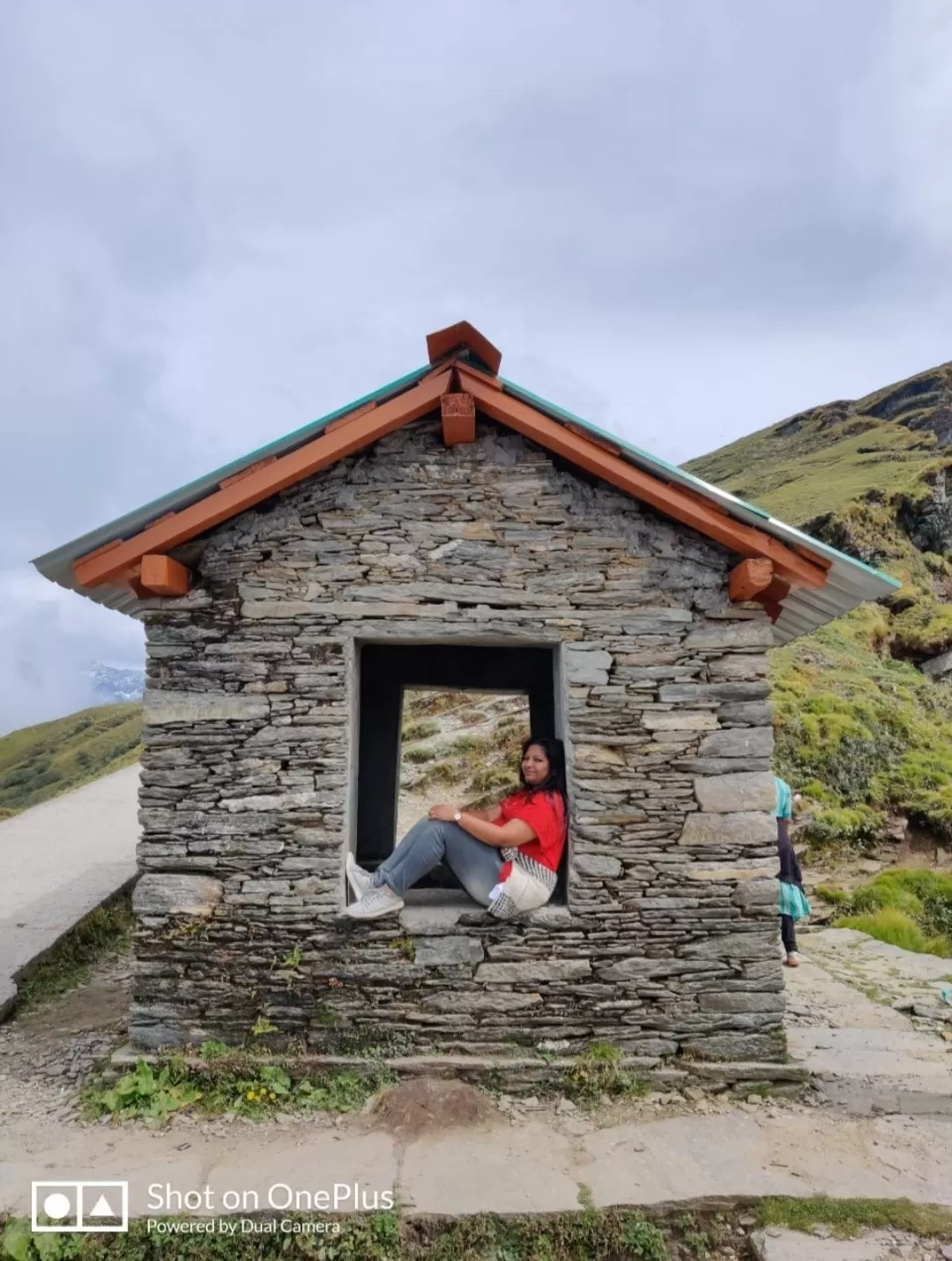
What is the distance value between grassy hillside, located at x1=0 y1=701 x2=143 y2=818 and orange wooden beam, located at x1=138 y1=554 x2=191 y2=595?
161ft

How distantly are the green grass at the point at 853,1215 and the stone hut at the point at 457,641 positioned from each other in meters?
1.04

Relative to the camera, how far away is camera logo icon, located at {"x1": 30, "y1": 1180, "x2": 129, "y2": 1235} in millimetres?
3566

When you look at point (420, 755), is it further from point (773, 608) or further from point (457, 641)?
point (773, 608)

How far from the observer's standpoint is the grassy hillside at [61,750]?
5847cm

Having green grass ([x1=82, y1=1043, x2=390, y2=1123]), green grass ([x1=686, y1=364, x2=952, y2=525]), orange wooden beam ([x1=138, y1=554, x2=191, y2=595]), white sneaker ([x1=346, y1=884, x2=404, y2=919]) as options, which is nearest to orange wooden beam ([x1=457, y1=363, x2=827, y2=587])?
orange wooden beam ([x1=138, y1=554, x2=191, y2=595])

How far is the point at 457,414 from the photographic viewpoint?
15.9 ft

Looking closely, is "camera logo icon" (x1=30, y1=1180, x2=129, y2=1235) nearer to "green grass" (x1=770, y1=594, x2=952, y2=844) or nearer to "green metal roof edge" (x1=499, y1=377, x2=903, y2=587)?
"green metal roof edge" (x1=499, y1=377, x2=903, y2=587)

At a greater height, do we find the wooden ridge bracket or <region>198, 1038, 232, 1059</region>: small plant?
the wooden ridge bracket

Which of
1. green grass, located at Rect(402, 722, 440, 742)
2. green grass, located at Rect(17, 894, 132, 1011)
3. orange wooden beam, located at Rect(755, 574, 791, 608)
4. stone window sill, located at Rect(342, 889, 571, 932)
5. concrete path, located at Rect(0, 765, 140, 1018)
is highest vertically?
orange wooden beam, located at Rect(755, 574, 791, 608)

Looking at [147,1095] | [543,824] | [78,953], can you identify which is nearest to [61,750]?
[78,953]

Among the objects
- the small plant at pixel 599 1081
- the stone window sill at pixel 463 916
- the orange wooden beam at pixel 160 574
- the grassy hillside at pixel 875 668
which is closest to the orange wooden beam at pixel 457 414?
the orange wooden beam at pixel 160 574

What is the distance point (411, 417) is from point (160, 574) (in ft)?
6.22

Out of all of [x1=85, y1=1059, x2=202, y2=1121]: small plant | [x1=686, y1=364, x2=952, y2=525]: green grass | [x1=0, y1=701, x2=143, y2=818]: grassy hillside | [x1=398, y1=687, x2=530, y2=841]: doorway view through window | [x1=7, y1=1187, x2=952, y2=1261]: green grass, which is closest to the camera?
[x1=7, y1=1187, x2=952, y2=1261]: green grass

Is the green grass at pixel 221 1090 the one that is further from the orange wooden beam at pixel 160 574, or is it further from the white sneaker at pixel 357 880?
the orange wooden beam at pixel 160 574
